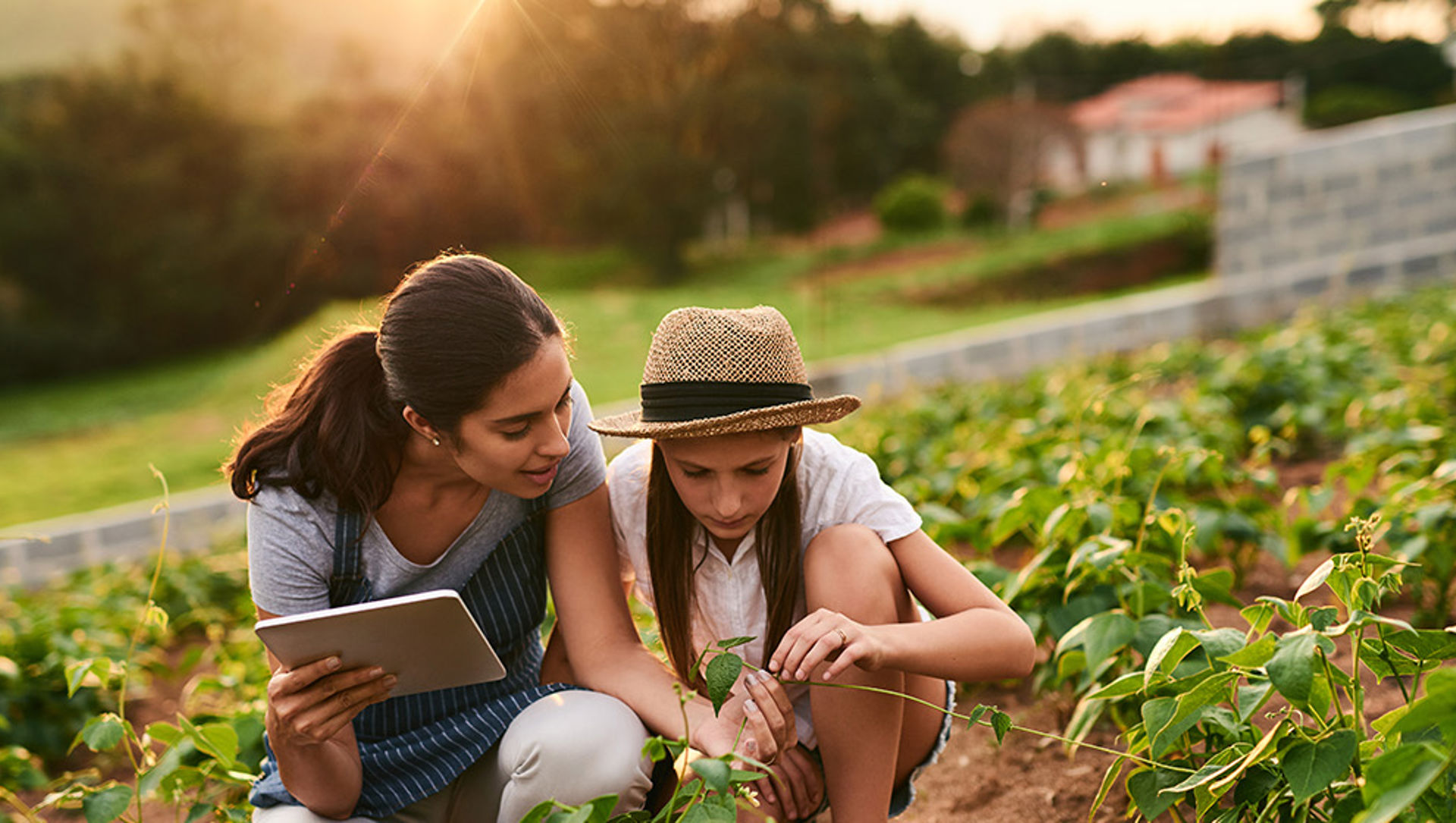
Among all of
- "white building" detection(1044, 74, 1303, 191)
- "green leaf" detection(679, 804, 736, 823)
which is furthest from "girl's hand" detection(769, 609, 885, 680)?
"white building" detection(1044, 74, 1303, 191)

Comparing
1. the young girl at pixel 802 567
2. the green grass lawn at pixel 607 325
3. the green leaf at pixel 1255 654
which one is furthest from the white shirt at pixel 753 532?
the green grass lawn at pixel 607 325

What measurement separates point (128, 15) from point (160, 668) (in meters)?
14.1

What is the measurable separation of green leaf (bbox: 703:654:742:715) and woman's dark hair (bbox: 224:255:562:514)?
0.53m

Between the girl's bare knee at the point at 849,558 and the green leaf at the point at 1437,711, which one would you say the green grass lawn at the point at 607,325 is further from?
the green leaf at the point at 1437,711

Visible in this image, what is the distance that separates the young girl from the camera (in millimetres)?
1599

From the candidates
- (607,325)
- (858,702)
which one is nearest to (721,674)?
(858,702)

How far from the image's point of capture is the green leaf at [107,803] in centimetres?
169

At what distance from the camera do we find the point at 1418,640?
1.36m

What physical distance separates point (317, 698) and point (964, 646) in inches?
34.1

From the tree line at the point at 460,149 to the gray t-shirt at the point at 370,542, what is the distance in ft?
30.3

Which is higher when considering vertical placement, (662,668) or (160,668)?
(662,668)

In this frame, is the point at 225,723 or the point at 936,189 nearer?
the point at 225,723

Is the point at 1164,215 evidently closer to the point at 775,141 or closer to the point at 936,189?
the point at 936,189

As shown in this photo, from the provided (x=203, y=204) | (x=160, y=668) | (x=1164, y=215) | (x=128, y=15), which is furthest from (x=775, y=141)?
(x=160, y=668)
